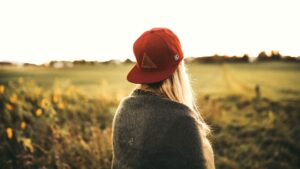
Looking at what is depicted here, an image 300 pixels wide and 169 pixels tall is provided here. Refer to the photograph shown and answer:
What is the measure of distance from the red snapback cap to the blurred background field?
1.33m

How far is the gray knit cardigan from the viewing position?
185 centimetres

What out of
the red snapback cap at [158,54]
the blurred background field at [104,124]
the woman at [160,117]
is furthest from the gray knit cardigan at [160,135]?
the blurred background field at [104,124]

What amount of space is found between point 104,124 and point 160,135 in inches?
160

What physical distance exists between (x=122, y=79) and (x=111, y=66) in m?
3.78

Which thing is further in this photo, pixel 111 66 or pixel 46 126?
pixel 111 66

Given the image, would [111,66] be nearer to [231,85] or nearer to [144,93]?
[231,85]

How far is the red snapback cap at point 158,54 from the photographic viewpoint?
1.94m

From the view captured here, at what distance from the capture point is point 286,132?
5.48 m

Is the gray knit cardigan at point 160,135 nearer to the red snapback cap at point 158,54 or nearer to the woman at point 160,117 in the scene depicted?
the woman at point 160,117

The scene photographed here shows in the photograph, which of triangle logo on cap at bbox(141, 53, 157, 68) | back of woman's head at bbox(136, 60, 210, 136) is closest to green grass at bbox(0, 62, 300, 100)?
back of woman's head at bbox(136, 60, 210, 136)

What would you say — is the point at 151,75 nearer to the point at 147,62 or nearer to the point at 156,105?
the point at 147,62

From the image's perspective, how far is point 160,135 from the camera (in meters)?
1.86

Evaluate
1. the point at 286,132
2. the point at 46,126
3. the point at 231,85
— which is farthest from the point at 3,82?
the point at 286,132

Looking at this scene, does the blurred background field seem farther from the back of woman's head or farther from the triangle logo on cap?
the triangle logo on cap
